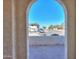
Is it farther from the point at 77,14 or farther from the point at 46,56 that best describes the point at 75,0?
the point at 46,56

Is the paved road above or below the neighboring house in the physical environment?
below

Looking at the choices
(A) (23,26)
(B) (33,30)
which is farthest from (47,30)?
(A) (23,26)

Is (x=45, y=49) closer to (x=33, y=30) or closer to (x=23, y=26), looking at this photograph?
(x=33, y=30)

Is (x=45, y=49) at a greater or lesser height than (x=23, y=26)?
lesser

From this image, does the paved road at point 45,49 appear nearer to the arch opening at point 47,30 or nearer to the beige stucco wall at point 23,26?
the arch opening at point 47,30

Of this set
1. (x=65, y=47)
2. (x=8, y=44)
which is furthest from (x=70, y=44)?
(x=8, y=44)

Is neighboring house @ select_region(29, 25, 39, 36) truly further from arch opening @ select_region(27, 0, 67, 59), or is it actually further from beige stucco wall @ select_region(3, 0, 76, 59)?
beige stucco wall @ select_region(3, 0, 76, 59)

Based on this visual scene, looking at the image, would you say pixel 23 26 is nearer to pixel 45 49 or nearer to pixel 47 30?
pixel 47 30

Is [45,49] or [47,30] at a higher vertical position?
[47,30]

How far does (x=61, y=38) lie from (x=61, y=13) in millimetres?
412

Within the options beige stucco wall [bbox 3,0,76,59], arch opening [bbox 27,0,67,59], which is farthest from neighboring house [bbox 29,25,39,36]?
beige stucco wall [bbox 3,0,76,59]

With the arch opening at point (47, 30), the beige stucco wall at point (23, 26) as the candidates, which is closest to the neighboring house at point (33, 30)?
the arch opening at point (47, 30)

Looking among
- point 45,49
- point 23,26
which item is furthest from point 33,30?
point 45,49

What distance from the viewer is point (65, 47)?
2.56 meters
